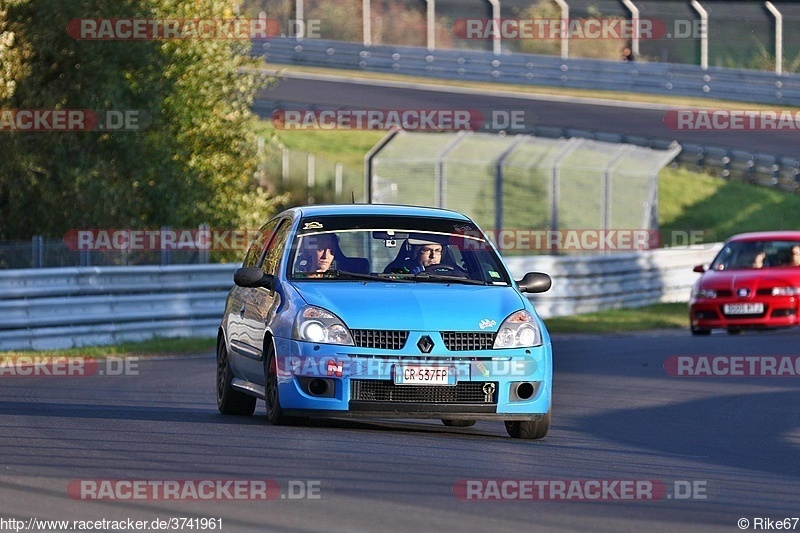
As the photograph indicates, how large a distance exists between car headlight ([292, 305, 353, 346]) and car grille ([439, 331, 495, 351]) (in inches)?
24.1

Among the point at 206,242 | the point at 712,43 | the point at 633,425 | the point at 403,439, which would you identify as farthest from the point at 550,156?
the point at 403,439

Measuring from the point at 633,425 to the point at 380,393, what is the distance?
2.70 m

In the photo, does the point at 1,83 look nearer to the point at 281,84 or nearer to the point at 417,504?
the point at 417,504

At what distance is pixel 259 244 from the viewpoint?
499 inches

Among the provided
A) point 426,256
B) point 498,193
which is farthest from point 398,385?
point 498,193

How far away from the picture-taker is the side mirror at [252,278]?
11289 mm

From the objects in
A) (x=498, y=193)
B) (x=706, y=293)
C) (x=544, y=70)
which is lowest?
(x=706, y=293)

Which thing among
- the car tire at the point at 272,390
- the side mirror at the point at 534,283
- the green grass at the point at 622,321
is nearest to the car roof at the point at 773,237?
the green grass at the point at 622,321

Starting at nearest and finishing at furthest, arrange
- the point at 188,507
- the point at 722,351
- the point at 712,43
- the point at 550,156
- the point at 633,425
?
1. the point at 188,507
2. the point at 633,425
3. the point at 722,351
4. the point at 550,156
5. the point at 712,43

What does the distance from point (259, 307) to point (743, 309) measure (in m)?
12.3

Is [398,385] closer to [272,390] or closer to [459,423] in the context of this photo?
[272,390]

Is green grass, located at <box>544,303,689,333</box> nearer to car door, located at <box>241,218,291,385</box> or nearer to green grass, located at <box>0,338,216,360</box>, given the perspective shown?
green grass, located at <box>0,338,216,360</box>

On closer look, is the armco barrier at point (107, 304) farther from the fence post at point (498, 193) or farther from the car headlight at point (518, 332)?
the car headlight at point (518, 332)

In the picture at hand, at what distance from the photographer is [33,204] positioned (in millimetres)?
22797
